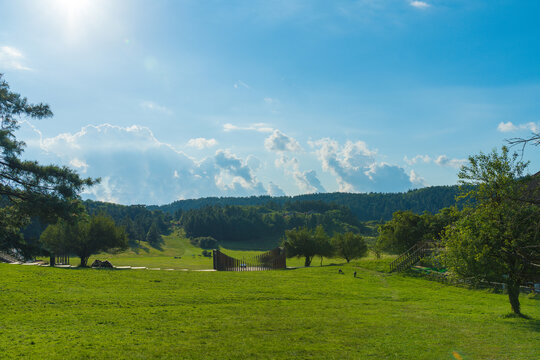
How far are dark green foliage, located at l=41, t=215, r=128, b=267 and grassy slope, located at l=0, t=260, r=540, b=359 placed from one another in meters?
17.0

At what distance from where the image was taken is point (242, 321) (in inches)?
A: 635

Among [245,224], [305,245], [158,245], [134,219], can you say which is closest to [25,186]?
[305,245]

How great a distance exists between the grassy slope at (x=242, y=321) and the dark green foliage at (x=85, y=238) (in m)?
17.0

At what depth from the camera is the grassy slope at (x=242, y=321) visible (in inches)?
478

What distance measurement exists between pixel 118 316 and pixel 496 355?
49.5 feet

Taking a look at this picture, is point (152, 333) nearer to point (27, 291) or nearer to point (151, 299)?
point (151, 299)

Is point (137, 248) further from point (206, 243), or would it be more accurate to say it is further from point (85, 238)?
point (85, 238)

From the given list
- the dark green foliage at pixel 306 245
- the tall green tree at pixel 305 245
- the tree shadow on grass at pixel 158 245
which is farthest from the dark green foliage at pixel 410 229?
the tree shadow on grass at pixel 158 245

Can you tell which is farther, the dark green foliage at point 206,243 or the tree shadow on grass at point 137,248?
the dark green foliage at point 206,243

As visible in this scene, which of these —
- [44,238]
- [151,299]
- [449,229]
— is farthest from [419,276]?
[44,238]

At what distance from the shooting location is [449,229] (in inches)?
810

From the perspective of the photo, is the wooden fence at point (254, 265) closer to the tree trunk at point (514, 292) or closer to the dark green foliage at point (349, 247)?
the dark green foliage at point (349, 247)

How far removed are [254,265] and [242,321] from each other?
28.8 metres

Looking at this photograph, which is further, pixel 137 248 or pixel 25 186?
pixel 137 248
